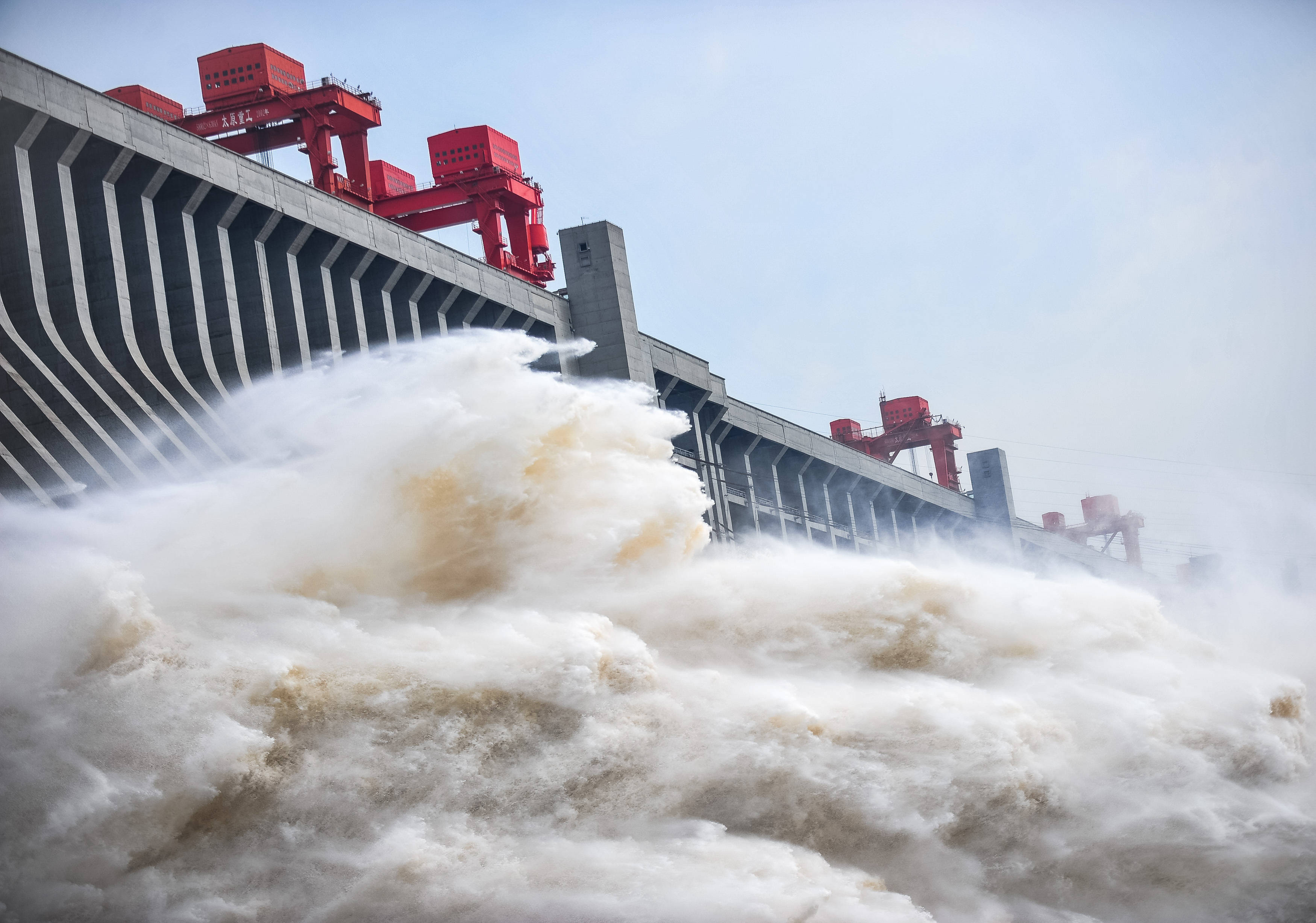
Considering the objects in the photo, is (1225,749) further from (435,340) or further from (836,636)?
(435,340)

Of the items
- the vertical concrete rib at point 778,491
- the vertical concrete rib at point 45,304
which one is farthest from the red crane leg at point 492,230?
the vertical concrete rib at point 45,304

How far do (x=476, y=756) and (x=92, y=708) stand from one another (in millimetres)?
5950

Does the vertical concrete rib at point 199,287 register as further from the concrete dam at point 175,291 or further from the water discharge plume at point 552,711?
the water discharge plume at point 552,711

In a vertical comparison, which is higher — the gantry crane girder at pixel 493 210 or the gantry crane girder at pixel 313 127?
the gantry crane girder at pixel 313 127

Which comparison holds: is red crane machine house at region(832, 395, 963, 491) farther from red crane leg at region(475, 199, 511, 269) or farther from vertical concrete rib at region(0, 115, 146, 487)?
vertical concrete rib at region(0, 115, 146, 487)

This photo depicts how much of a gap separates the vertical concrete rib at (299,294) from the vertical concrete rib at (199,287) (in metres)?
2.29

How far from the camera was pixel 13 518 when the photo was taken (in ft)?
76.6

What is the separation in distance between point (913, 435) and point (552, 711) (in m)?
64.7

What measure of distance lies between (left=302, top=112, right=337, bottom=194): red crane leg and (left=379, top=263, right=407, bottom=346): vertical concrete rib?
16499 mm

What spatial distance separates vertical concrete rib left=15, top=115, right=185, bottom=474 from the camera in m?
26.6

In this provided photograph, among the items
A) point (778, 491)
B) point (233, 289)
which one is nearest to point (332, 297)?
point (233, 289)

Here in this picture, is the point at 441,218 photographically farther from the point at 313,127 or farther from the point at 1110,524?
the point at 1110,524

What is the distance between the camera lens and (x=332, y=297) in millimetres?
33375

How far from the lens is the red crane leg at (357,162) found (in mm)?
51781
